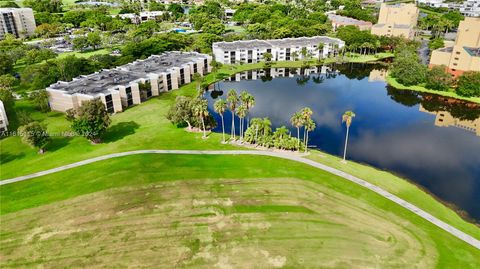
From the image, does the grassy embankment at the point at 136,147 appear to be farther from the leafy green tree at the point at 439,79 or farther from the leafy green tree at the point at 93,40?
the leafy green tree at the point at 93,40

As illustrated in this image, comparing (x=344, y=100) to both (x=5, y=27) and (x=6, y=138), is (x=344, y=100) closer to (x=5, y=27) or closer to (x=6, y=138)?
(x=6, y=138)

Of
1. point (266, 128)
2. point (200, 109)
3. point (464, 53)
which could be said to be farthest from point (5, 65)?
point (464, 53)

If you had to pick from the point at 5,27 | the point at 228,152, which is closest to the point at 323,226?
the point at 228,152

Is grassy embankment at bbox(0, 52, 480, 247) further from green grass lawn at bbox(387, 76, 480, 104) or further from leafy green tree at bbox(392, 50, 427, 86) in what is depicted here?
leafy green tree at bbox(392, 50, 427, 86)

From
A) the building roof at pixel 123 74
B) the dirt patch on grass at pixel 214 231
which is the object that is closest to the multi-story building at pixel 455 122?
the dirt patch on grass at pixel 214 231

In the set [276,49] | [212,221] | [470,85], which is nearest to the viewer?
[212,221]

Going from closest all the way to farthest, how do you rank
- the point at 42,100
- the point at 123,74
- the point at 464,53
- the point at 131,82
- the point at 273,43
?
the point at 42,100
the point at 131,82
the point at 123,74
the point at 464,53
the point at 273,43

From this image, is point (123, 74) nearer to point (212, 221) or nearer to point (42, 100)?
point (42, 100)

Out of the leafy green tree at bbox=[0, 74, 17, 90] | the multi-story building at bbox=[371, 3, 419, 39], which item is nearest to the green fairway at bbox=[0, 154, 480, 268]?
the leafy green tree at bbox=[0, 74, 17, 90]
